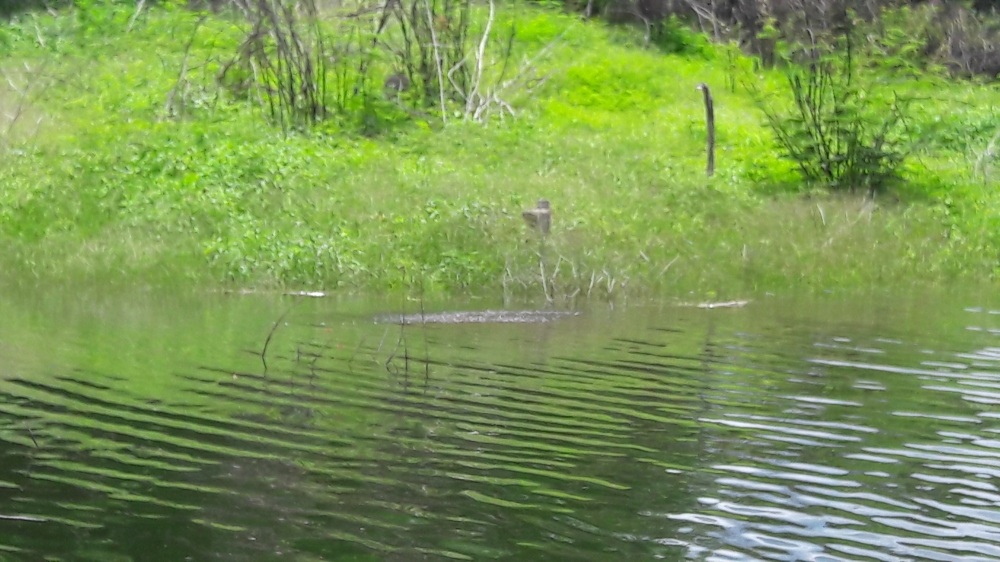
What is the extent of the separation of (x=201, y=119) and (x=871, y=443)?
14.7 meters

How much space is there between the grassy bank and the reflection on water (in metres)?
2.86

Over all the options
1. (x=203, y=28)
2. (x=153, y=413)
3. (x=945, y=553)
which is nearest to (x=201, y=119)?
(x=203, y=28)

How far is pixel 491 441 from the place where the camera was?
8.73 m

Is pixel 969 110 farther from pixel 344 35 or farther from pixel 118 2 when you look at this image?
pixel 118 2

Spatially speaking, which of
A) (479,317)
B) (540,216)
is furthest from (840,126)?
(479,317)

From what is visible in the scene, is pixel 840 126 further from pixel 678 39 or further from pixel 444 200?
pixel 678 39

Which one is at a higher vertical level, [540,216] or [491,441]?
[540,216]

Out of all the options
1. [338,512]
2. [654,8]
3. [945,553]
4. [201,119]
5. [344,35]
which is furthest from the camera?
[654,8]

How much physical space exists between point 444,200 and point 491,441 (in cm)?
1005

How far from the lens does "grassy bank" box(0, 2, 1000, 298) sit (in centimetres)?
1711

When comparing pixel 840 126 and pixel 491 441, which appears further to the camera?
pixel 840 126

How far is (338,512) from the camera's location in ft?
22.9

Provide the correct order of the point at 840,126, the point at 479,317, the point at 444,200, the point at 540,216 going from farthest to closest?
the point at 840,126 < the point at 444,200 < the point at 540,216 < the point at 479,317

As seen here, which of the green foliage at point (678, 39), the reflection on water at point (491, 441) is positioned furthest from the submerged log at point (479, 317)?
the green foliage at point (678, 39)
